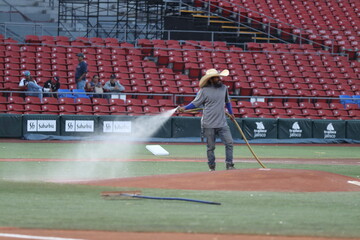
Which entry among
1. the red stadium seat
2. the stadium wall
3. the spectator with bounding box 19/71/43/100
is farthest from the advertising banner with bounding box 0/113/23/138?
the red stadium seat

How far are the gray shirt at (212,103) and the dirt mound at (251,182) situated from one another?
2.23 meters

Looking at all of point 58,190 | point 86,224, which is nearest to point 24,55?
point 58,190

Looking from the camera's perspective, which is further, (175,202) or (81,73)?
(81,73)

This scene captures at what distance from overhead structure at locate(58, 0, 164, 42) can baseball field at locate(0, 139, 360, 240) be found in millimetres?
21970

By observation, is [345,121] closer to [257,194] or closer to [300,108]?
[300,108]

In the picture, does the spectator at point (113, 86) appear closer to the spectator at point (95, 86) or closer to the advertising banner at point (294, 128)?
the spectator at point (95, 86)

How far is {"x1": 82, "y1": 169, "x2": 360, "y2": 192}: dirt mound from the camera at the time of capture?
1267 centimetres

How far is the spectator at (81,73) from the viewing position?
2925 centimetres

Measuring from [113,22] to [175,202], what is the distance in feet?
115

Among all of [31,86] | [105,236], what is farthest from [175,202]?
[31,86]

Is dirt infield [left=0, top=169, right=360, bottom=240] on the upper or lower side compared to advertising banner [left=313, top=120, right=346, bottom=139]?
lower

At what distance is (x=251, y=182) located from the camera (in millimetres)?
12922

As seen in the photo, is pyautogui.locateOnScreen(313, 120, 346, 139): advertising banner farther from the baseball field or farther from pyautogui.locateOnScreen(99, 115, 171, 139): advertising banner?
the baseball field

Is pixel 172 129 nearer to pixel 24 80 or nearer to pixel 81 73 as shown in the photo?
pixel 81 73
